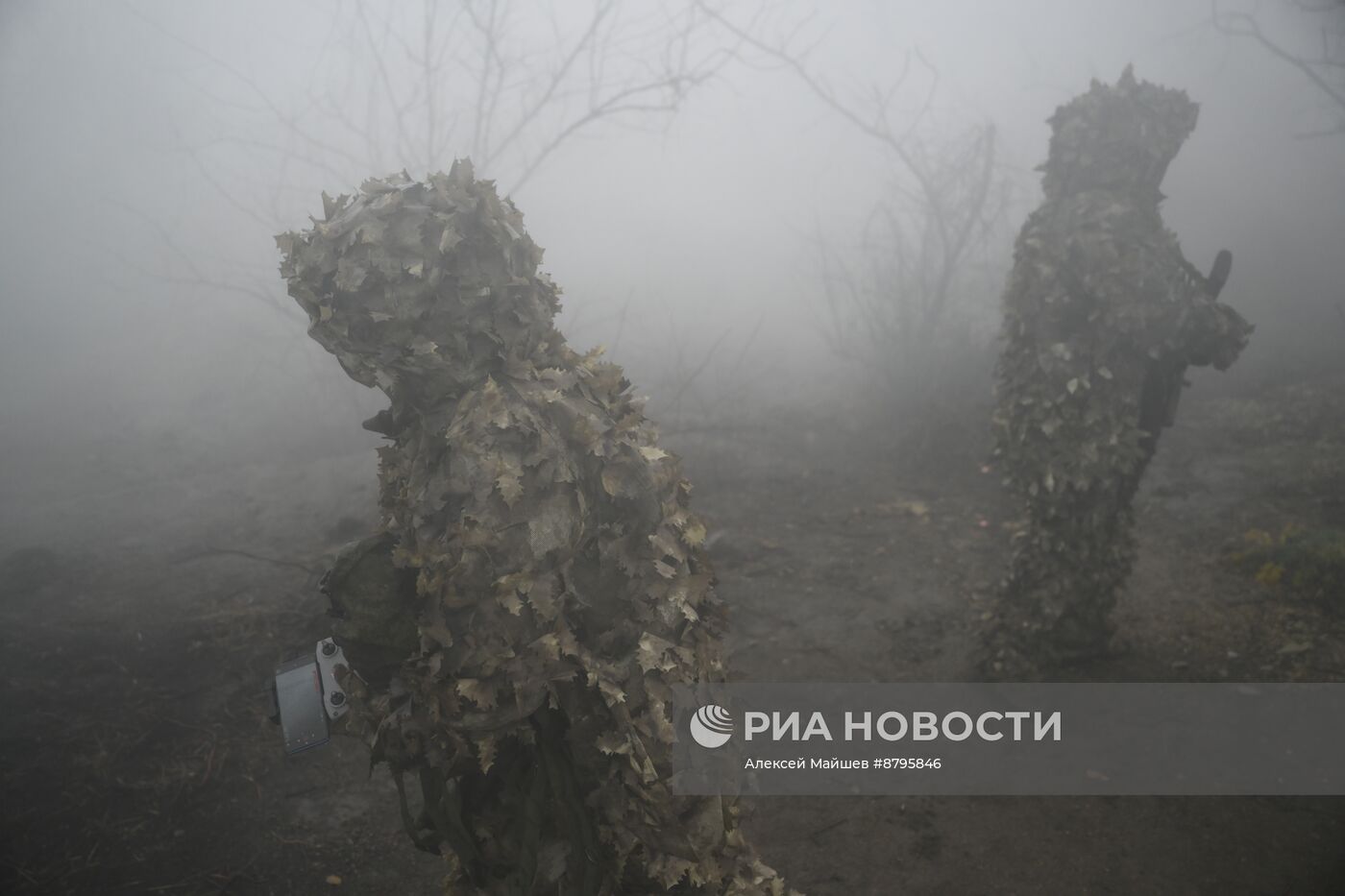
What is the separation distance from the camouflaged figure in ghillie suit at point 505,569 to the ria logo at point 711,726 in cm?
9

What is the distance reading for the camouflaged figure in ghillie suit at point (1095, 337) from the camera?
377cm

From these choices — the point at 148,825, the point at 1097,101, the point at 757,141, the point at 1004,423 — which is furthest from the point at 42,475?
the point at 757,141

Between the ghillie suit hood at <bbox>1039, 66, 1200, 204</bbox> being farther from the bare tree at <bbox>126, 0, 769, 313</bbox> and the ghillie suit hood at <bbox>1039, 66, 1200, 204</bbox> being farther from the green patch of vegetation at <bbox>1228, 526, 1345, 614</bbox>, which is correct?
the bare tree at <bbox>126, 0, 769, 313</bbox>

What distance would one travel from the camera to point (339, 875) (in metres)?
3.33

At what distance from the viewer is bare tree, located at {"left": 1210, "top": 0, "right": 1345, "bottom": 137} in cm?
922

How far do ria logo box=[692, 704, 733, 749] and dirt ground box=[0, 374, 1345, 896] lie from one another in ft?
5.09

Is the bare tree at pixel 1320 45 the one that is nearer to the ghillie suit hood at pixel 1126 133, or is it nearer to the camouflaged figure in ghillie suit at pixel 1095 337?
the ghillie suit hood at pixel 1126 133

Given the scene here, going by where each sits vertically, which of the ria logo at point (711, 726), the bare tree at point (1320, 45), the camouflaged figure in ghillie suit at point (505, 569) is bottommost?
the ria logo at point (711, 726)

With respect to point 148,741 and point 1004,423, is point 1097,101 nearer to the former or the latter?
point 1004,423

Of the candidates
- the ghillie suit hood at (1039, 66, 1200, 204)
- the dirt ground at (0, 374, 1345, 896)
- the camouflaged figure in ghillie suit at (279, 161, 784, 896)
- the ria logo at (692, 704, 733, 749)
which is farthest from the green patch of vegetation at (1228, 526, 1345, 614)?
the camouflaged figure in ghillie suit at (279, 161, 784, 896)

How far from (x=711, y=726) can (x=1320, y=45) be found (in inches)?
819

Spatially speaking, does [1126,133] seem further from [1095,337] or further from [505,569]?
[505,569]

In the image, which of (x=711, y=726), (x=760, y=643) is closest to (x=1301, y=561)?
(x=760, y=643)

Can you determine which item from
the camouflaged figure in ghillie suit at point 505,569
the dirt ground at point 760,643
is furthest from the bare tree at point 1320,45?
the camouflaged figure in ghillie suit at point 505,569
